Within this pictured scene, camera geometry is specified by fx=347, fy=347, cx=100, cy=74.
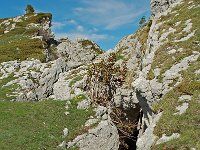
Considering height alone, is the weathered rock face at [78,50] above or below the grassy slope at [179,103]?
above

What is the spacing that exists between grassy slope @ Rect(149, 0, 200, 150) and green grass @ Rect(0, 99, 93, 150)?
396 inches

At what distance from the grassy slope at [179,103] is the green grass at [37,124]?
1006 centimetres

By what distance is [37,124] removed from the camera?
119ft

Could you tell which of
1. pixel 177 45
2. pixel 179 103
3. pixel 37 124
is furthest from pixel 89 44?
pixel 179 103

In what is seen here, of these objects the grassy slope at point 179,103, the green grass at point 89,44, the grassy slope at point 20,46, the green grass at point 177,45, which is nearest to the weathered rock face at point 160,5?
the green grass at point 177,45

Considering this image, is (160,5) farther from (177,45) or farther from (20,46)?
(20,46)

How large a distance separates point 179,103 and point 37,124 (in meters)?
15.9

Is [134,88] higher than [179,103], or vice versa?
[134,88]

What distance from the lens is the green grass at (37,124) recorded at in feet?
107

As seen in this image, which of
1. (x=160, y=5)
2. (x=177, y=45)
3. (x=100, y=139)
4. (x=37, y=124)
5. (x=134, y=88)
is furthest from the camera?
(x=160, y=5)

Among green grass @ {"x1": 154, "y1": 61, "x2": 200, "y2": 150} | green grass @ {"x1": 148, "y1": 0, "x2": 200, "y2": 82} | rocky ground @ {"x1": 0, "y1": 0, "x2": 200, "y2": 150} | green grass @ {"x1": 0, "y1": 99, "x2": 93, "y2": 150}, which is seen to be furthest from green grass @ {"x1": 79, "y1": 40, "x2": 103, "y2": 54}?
green grass @ {"x1": 154, "y1": 61, "x2": 200, "y2": 150}

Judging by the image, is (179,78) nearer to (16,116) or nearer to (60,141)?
(60,141)

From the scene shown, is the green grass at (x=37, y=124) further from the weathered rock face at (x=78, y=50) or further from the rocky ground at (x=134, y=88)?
the weathered rock face at (x=78, y=50)

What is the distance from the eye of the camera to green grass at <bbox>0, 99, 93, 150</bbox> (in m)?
32.6
